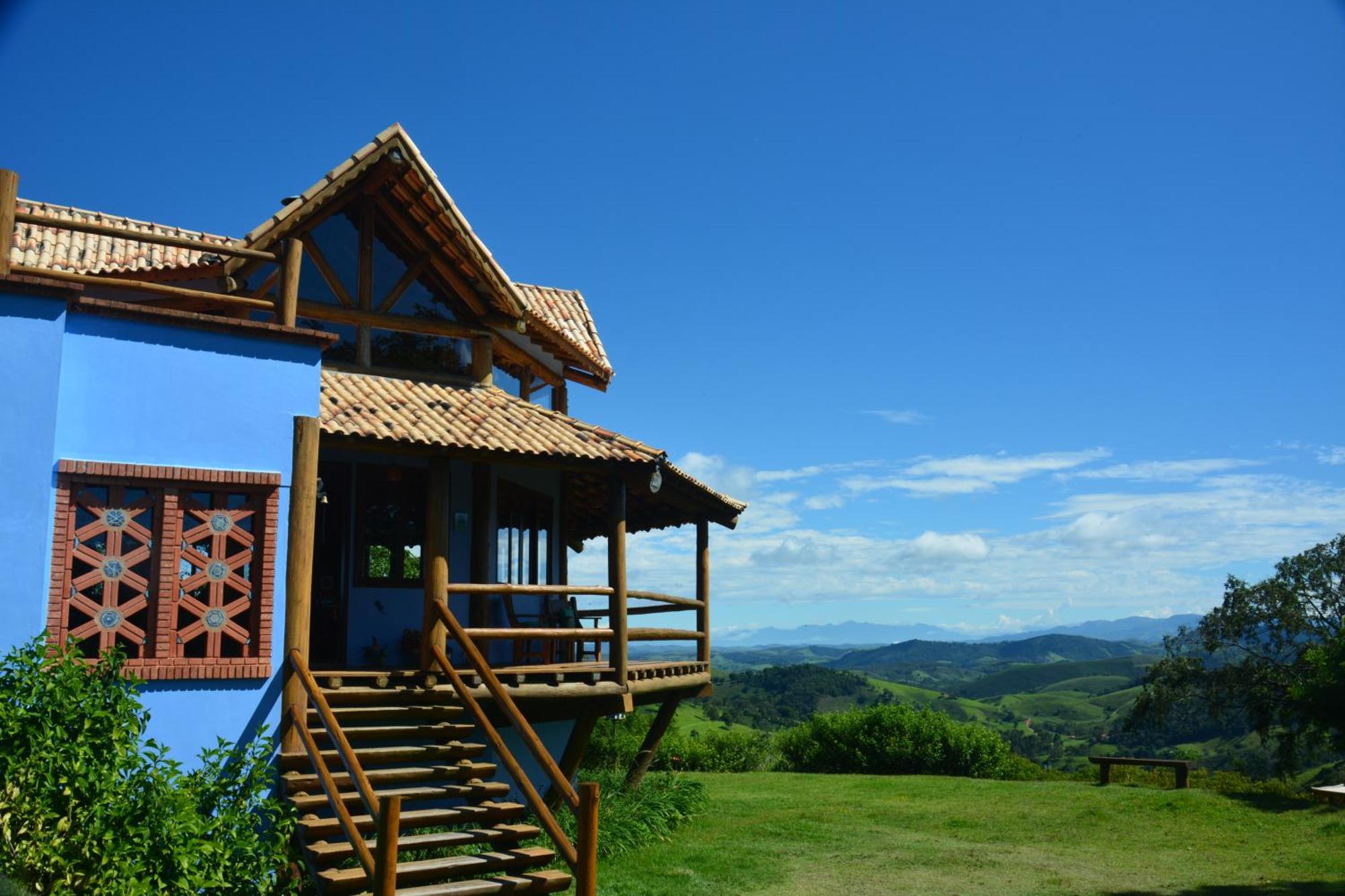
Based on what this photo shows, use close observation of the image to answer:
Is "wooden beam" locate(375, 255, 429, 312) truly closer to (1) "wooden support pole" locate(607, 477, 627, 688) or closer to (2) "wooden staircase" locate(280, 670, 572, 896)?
(1) "wooden support pole" locate(607, 477, 627, 688)

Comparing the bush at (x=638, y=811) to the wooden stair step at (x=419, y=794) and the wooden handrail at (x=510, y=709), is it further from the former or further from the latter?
the wooden handrail at (x=510, y=709)

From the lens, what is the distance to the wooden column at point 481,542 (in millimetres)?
14539

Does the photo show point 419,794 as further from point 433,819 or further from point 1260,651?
point 1260,651

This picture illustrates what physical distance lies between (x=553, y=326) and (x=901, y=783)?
1235 centimetres

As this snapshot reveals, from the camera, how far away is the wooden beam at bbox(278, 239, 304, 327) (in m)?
11.9

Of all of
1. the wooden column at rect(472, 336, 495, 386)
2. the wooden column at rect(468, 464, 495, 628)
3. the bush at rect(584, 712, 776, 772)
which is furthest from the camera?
the bush at rect(584, 712, 776, 772)

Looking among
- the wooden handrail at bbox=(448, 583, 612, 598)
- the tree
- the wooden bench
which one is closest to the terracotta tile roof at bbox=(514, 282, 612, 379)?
the wooden handrail at bbox=(448, 583, 612, 598)

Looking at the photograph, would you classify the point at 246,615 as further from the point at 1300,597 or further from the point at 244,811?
the point at 1300,597

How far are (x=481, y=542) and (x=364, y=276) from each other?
4.07 meters

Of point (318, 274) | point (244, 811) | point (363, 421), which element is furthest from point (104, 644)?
point (318, 274)

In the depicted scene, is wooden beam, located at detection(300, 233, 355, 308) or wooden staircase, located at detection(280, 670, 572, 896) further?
wooden beam, located at detection(300, 233, 355, 308)

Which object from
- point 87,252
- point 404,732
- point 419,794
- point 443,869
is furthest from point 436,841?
point 87,252

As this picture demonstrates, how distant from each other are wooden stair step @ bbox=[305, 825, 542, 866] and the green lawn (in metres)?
1.83

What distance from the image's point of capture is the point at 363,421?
41.3ft
